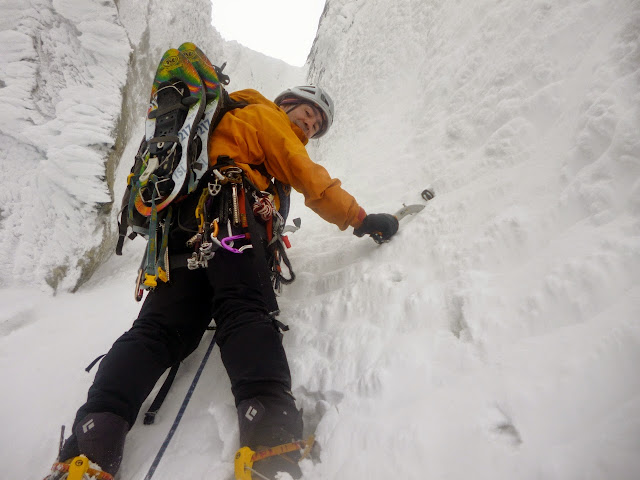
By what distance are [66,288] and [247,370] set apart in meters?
2.54

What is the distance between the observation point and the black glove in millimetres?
1864

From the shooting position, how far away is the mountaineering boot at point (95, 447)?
3.36 ft

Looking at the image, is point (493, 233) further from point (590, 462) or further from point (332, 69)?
point (332, 69)

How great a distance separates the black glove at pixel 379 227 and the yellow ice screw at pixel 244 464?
1203 mm

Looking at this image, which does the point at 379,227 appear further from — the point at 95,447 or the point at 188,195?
the point at 95,447

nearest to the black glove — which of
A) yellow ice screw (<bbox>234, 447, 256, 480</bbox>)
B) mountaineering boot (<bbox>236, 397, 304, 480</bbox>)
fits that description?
mountaineering boot (<bbox>236, 397, 304, 480</bbox>)

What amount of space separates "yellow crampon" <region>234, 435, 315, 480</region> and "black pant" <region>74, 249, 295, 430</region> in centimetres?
15

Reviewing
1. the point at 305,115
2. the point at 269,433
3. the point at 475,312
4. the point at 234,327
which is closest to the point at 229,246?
the point at 234,327

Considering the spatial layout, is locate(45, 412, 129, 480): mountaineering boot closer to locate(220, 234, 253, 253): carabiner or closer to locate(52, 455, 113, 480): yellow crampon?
locate(52, 455, 113, 480): yellow crampon

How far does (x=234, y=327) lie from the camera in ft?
4.53

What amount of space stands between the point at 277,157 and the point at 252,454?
1.35 metres

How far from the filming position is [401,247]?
1802mm

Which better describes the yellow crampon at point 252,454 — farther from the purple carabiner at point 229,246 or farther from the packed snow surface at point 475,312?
the purple carabiner at point 229,246

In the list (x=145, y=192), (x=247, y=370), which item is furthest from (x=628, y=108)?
(x=145, y=192)
